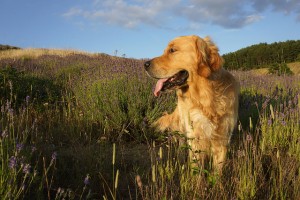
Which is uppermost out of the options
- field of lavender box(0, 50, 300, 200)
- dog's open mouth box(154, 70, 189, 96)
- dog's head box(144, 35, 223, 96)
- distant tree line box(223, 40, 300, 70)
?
distant tree line box(223, 40, 300, 70)

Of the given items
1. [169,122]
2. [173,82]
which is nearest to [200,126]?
[173,82]

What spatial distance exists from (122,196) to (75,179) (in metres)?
0.44

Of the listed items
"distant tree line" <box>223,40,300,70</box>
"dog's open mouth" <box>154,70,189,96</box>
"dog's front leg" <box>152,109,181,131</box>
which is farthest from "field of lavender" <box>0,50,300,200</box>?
"distant tree line" <box>223,40,300,70</box>

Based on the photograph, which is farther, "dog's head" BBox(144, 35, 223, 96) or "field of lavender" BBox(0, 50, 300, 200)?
"dog's head" BBox(144, 35, 223, 96)

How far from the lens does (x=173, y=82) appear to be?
350cm

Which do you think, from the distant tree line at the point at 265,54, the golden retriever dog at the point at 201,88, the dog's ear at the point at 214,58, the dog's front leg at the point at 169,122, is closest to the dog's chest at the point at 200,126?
the golden retriever dog at the point at 201,88

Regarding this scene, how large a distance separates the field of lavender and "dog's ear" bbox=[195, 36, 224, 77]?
567mm

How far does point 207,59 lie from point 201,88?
12.0 inches

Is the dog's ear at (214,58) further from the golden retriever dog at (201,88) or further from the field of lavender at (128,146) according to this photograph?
the field of lavender at (128,146)

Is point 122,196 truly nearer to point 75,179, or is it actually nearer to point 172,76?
point 75,179

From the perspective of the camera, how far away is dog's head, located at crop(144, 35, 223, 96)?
3.33m

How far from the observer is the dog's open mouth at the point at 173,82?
346cm

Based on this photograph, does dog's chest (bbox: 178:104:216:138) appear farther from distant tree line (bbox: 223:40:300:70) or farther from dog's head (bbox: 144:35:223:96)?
distant tree line (bbox: 223:40:300:70)

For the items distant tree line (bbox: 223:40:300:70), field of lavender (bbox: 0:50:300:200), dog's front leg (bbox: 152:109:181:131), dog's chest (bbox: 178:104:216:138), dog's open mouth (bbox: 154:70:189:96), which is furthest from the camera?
distant tree line (bbox: 223:40:300:70)
